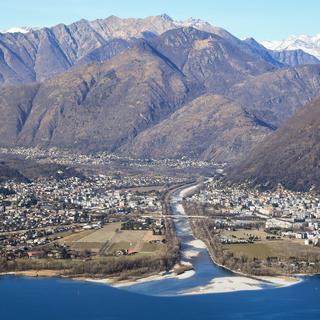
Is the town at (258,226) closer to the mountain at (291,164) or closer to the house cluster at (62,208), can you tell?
the mountain at (291,164)

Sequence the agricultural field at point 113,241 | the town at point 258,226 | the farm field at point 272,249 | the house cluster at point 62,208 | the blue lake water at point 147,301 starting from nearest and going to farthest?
1. the blue lake water at point 147,301
2. the town at point 258,226
3. the farm field at point 272,249
4. the agricultural field at point 113,241
5. the house cluster at point 62,208

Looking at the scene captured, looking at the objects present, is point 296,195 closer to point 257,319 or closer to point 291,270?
point 291,270

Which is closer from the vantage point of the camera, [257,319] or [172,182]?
[257,319]

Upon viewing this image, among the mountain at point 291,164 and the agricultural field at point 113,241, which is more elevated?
the mountain at point 291,164

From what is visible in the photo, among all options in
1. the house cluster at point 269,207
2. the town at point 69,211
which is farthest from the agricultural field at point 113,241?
the house cluster at point 269,207

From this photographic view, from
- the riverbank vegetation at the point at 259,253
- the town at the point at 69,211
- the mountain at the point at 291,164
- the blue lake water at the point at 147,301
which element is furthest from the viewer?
the mountain at the point at 291,164

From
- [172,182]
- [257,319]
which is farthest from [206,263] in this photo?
[172,182]

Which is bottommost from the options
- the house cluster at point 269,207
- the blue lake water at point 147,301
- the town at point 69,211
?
the blue lake water at point 147,301
